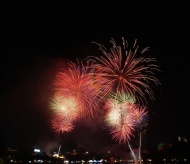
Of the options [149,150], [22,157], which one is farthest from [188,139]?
[22,157]

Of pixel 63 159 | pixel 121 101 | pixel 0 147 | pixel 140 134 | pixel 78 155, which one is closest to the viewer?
pixel 121 101

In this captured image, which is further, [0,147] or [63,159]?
[63,159]

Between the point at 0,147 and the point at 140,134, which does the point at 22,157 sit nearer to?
the point at 0,147

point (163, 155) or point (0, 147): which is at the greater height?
point (163, 155)

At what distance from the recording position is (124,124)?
3052 centimetres

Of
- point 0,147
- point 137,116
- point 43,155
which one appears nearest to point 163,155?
point 43,155

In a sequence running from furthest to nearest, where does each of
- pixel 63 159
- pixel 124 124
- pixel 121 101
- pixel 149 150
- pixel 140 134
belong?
1. pixel 63 159
2. pixel 149 150
3. pixel 140 134
4. pixel 124 124
5. pixel 121 101

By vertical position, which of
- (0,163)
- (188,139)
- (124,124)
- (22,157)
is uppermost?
(188,139)

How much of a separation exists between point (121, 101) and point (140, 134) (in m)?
10.9

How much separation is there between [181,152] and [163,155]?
13675 mm

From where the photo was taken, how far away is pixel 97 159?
194m

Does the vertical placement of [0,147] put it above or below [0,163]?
above

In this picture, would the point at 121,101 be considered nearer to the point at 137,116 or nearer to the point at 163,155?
the point at 137,116

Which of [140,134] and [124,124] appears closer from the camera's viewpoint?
[124,124]
